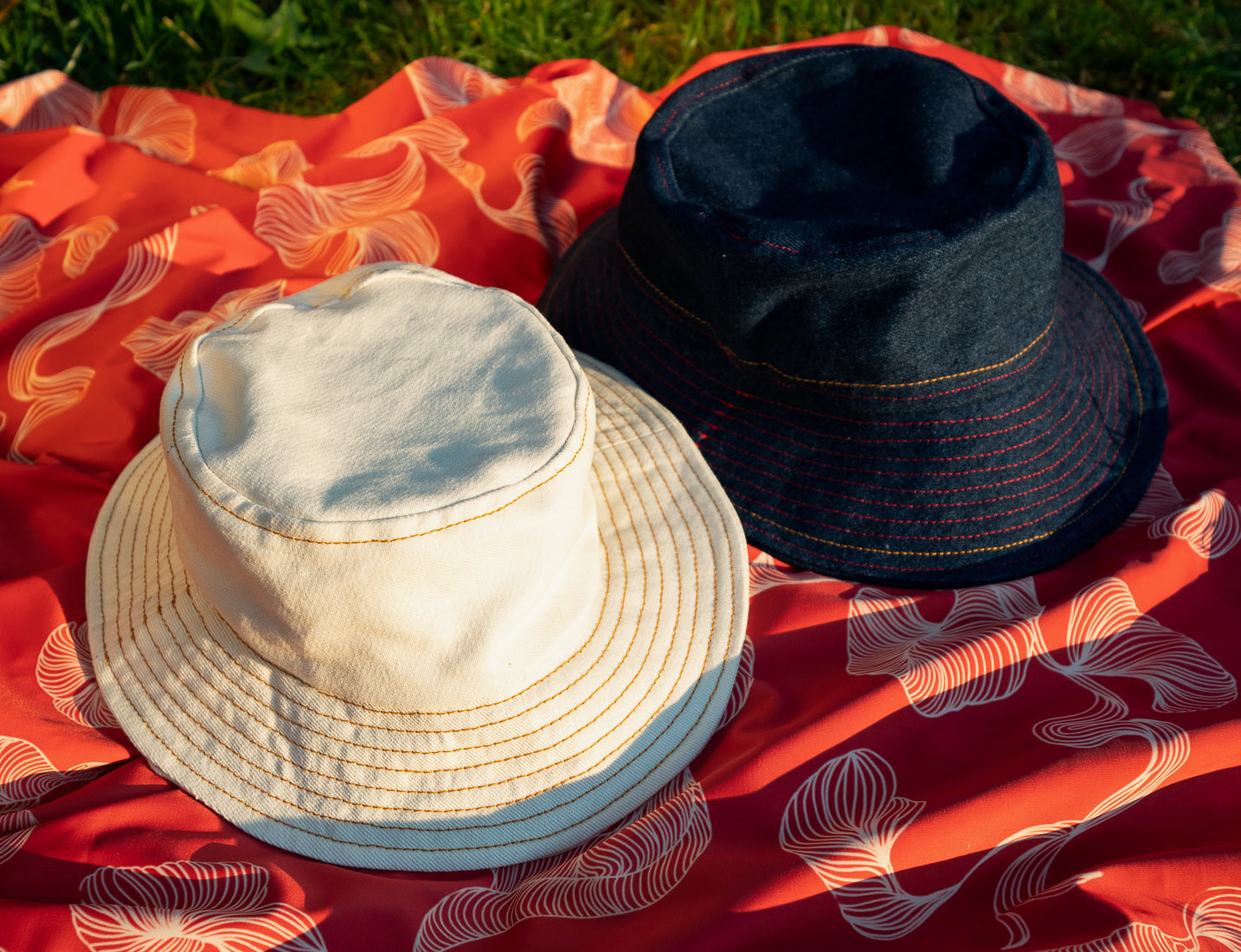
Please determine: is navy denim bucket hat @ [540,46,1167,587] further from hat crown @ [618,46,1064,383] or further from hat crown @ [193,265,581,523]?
hat crown @ [193,265,581,523]

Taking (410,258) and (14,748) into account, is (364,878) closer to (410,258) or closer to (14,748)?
(14,748)

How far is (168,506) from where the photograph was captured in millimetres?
1271

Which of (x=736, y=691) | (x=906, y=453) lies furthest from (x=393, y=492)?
(x=906, y=453)

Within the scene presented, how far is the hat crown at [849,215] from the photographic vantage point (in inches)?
44.8

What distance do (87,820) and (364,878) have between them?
0.33 m

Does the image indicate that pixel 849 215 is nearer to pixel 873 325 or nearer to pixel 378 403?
pixel 873 325

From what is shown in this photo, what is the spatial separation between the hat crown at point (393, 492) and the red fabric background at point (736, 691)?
268 mm

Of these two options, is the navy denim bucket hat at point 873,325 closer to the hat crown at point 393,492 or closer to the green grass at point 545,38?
the hat crown at point 393,492

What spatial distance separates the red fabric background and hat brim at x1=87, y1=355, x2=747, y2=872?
0.20 feet

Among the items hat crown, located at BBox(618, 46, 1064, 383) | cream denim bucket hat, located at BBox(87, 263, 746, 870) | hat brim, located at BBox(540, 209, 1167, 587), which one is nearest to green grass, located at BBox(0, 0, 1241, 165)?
hat crown, located at BBox(618, 46, 1064, 383)

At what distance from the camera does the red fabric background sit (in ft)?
3.33

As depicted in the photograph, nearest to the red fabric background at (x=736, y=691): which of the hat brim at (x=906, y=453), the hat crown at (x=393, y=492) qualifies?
the hat brim at (x=906, y=453)

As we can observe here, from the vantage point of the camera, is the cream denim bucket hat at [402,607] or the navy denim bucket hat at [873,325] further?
the navy denim bucket hat at [873,325]

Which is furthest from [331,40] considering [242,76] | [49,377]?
[49,377]
